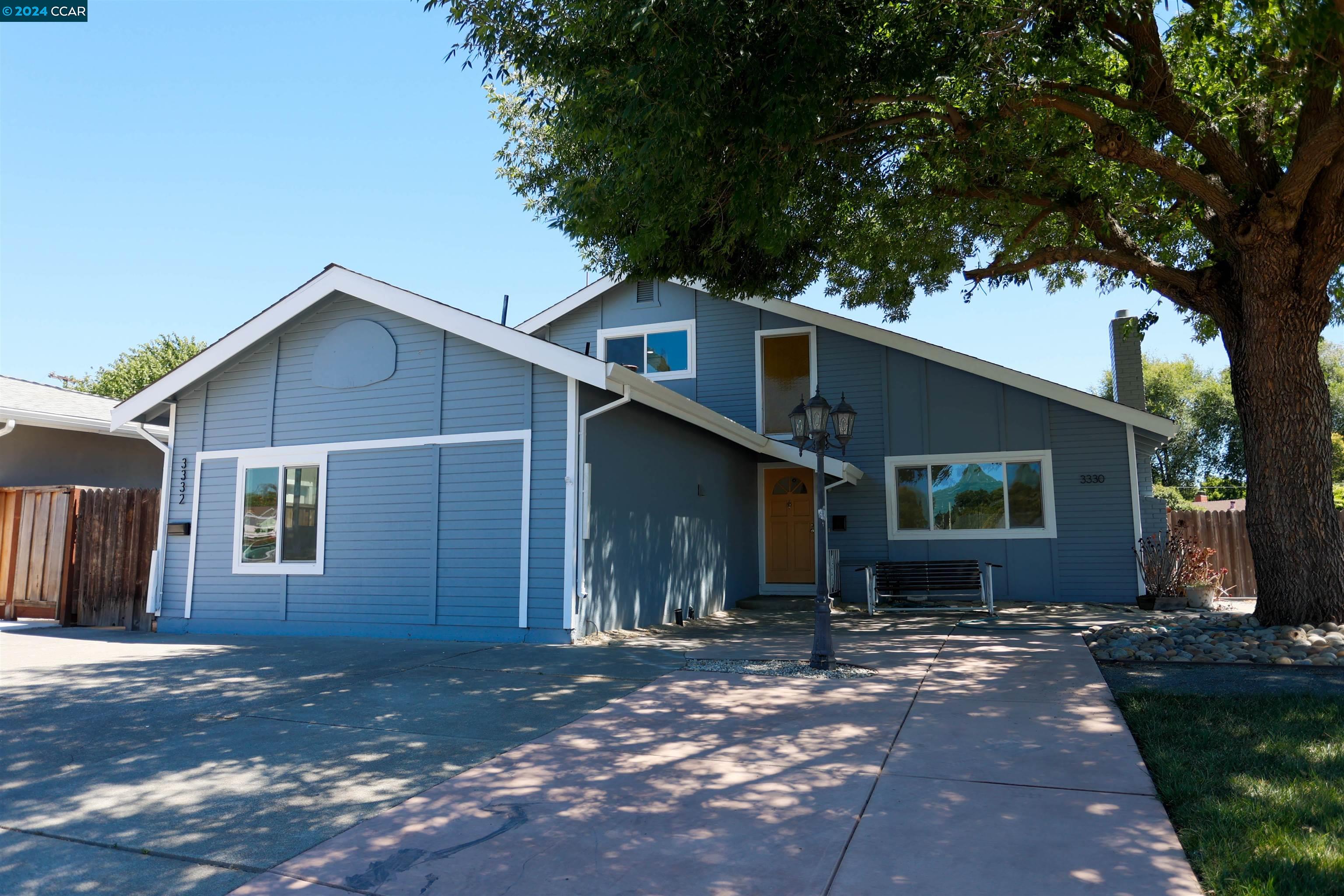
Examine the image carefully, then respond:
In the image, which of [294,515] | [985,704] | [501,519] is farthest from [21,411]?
[985,704]

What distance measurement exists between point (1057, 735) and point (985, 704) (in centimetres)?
88

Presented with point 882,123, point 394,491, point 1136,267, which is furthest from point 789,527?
point 882,123

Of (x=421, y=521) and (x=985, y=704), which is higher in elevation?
(x=421, y=521)

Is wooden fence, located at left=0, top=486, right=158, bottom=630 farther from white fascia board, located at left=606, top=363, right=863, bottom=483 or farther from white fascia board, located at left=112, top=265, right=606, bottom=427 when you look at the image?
white fascia board, located at left=606, top=363, right=863, bottom=483

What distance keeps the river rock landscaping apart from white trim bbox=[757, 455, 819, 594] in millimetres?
6011

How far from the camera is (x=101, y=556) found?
11422 millimetres

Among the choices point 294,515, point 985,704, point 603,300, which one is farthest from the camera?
point 603,300

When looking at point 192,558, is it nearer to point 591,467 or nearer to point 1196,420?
point 591,467

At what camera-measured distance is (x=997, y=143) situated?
908 centimetres

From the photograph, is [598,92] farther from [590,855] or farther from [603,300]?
[603,300]

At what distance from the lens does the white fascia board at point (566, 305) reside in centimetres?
1493

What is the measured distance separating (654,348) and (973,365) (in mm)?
5643

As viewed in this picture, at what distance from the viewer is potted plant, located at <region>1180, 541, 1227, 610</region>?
11.6 meters

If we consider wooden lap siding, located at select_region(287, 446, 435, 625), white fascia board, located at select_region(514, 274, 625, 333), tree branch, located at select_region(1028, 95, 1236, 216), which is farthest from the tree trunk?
white fascia board, located at select_region(514, 274, 625, 333)
